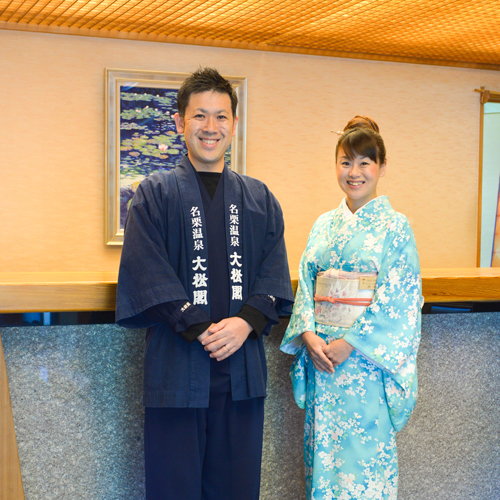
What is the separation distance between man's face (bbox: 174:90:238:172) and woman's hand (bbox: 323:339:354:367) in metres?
0.62

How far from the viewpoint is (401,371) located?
62.7 inches

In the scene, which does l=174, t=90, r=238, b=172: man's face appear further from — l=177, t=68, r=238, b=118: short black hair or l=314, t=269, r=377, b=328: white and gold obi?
l=314, t=269, r=377, b=328: white and gold obi

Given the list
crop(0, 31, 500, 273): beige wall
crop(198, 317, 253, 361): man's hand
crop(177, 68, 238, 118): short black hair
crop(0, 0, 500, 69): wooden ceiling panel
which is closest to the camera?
crop(198, 317, 253, 361): man's hand

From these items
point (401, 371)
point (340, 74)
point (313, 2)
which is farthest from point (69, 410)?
point (340, 74)

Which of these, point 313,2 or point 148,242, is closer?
point 148,242

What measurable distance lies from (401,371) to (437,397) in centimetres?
65

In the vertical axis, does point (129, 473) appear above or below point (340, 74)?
below

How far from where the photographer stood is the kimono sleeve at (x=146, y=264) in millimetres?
1376

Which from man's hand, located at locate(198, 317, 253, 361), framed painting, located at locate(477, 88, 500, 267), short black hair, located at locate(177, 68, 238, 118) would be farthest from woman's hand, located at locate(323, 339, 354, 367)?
framed painting, located at locate(477, 88, 500, 267)

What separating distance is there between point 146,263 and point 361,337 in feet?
2.07

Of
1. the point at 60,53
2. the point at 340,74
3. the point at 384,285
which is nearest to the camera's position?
the point at 384,285

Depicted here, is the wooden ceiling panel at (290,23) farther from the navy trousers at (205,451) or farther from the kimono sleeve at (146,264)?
the navy trousers at (205,451)

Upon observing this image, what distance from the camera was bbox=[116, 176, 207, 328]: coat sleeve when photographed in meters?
1.38

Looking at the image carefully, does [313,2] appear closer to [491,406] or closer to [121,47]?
[121,47]
